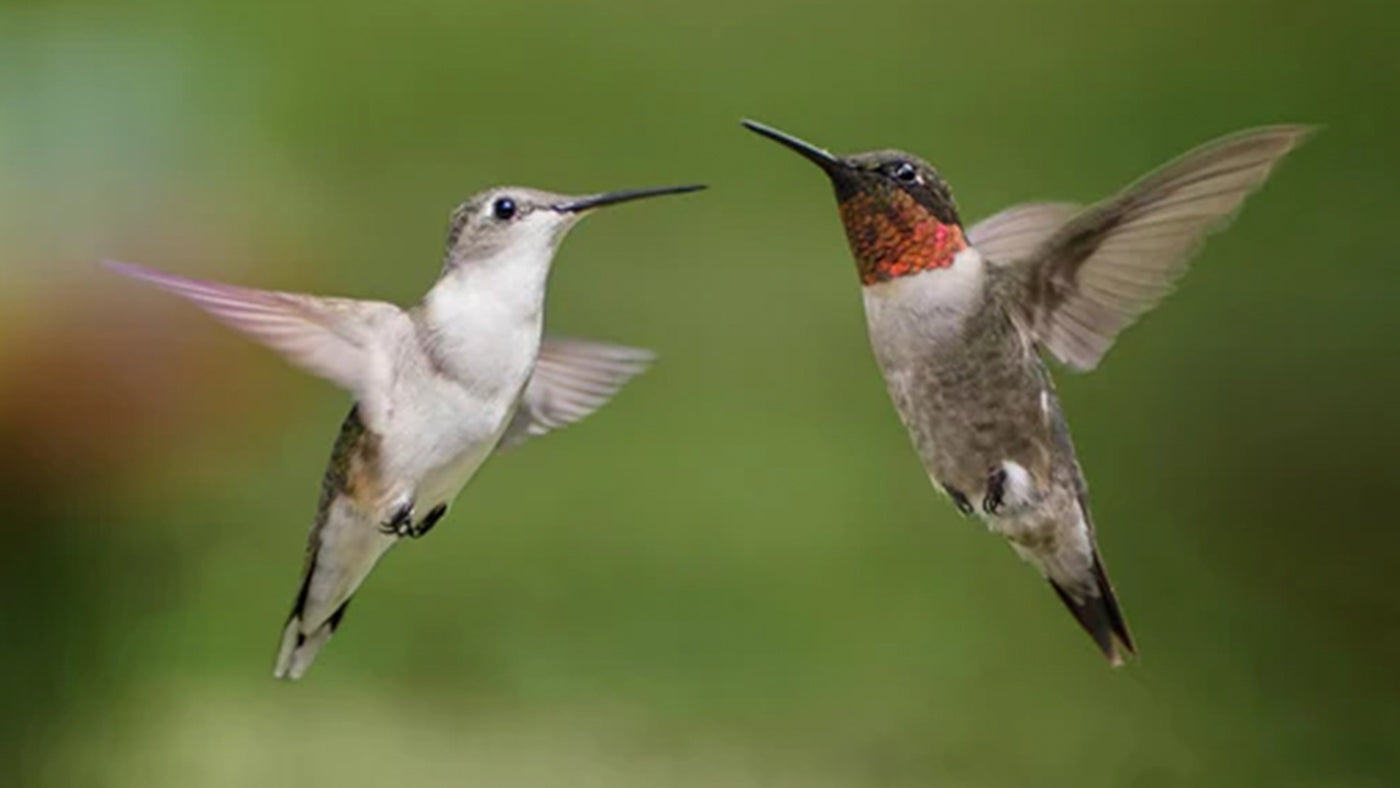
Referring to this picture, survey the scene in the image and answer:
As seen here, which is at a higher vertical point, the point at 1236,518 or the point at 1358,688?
the point at 1236,518

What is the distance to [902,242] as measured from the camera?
61 cm

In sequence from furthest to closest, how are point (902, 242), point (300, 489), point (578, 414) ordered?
point (300, 489), point (578, 414), point (902, 242)

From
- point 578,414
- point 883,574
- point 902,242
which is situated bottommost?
point 883,574

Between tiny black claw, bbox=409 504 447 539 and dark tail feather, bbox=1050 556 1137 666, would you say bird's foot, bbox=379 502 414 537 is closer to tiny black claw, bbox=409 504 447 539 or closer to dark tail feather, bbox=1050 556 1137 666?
tiny black claw, bbox=409 504 447 539

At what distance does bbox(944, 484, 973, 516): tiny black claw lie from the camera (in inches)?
26.3

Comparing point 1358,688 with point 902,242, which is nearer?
point 902,242

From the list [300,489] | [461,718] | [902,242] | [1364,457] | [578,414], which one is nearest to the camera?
[902,242]

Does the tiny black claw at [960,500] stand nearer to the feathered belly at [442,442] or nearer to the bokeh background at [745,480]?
the feathered belly at [442,442]

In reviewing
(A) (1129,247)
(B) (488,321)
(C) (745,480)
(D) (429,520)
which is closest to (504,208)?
(B) (488,321)

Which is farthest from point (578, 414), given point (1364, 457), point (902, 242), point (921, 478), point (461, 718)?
point (1364, 457)

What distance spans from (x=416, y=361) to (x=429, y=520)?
6cm

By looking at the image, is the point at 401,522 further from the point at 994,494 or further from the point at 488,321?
the point at 994,494

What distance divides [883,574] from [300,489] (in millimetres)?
889

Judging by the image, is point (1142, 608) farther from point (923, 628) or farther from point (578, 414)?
point (578, 414)
